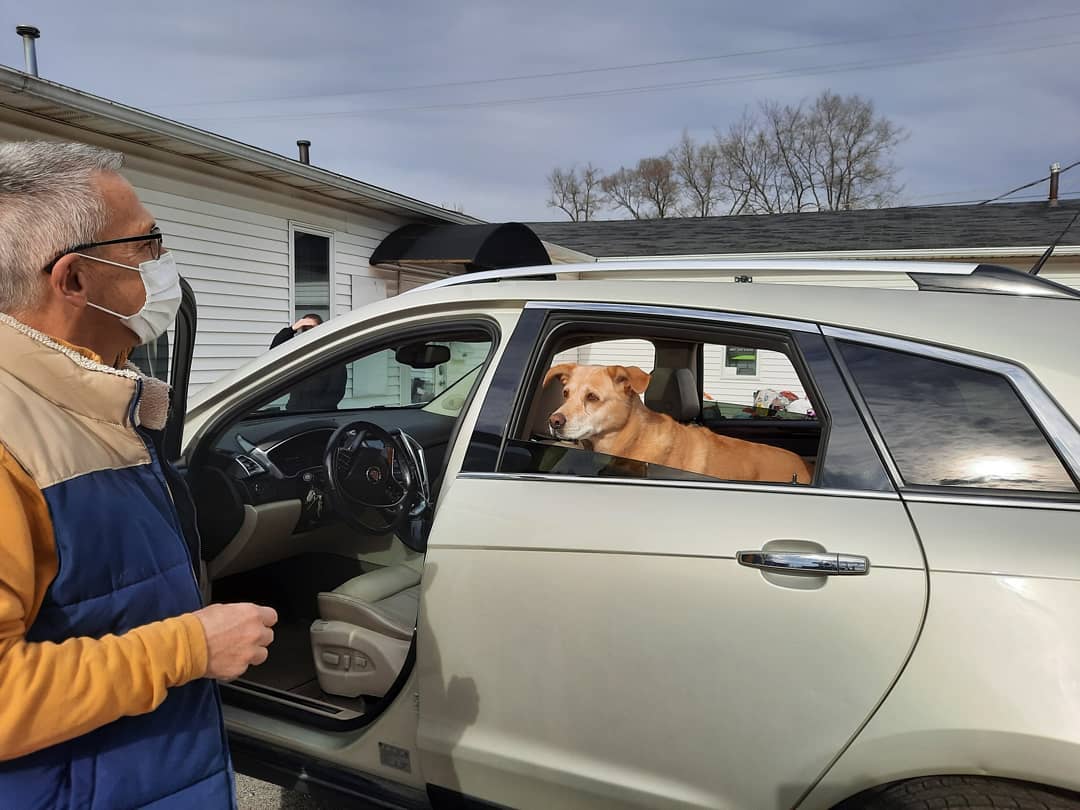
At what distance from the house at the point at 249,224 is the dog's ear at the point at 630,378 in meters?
5.33

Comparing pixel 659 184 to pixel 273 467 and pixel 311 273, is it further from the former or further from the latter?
pixel 273 467

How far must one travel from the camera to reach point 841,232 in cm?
1516

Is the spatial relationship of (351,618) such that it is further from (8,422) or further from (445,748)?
(8,422)

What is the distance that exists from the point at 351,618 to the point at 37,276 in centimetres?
176

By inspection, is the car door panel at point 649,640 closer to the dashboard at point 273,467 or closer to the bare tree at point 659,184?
the dashboard at point 273,467

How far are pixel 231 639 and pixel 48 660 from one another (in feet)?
0.77

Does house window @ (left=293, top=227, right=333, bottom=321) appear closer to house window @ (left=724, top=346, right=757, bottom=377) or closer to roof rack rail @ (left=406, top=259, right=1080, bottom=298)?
house window @ (left=724, top=346, right=757, bottom=377)

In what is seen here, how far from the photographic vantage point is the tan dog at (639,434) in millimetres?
2615

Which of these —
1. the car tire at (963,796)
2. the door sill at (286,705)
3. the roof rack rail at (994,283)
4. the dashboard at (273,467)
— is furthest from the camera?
the dashboard at (273,467)

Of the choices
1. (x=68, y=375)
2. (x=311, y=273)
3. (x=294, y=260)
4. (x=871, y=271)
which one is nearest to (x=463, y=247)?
(x=311, y=273)

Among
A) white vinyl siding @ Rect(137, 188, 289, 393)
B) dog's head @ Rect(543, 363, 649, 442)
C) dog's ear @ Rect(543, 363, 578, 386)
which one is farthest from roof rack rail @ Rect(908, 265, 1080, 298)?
white vinyl siding @ Rect(137, 188, 289, 393)

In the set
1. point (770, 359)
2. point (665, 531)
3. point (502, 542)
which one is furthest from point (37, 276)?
point (770, 359)

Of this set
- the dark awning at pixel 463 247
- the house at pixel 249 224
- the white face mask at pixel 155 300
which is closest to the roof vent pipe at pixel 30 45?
the house at pixel 249 224

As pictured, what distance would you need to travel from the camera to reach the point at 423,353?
330cm
